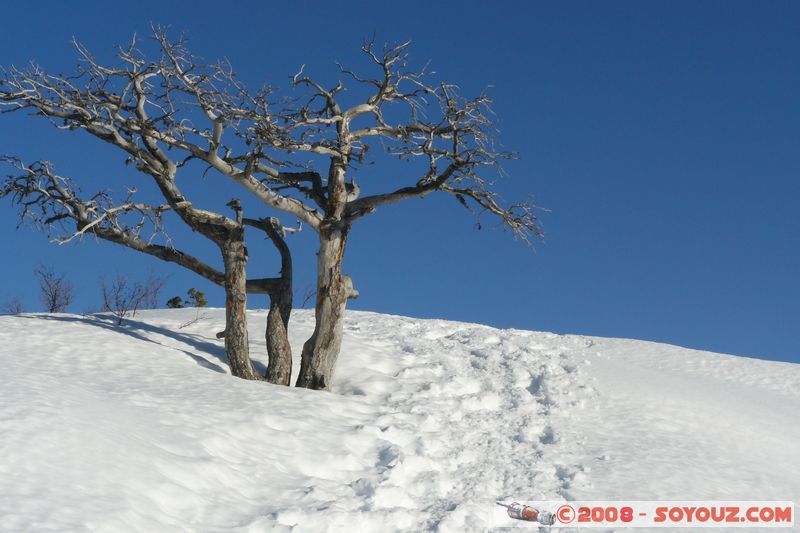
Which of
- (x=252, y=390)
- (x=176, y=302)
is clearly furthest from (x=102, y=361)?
(x=176, y=302)

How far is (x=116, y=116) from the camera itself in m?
11.9

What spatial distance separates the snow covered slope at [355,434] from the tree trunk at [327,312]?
53 centimetres

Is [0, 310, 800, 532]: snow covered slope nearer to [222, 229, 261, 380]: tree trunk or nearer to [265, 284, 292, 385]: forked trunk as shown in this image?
[222, 229, 261, 380]: tree trunk

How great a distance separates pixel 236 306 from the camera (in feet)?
40.9

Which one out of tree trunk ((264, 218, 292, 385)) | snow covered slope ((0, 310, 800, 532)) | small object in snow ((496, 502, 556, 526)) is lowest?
small object in snow ((496, 502, 556, 526))

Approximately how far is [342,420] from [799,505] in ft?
17.9

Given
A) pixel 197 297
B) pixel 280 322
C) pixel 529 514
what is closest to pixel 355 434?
pixel 529 514

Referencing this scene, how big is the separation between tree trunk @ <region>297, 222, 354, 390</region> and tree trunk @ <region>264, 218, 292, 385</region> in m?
0.30

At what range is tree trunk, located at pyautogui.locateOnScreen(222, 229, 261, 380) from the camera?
12.1 meters

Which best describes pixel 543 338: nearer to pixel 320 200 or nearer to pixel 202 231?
pixel 320 200

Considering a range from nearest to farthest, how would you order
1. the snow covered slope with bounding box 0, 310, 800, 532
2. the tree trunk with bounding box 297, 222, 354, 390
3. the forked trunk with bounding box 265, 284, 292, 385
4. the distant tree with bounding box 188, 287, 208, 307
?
1. the snow covered slope with bounding box 0, 310, 800, 532
2. the tree trunk with bounding box 297, 222, 354, 390
3. the forked trunk with bounding box 265, 284, 292, 385
4. the distant tree with bounding box 188, 287, 208, 307

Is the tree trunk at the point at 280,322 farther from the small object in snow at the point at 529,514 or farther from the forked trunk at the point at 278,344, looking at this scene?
the small object in snow at the point at 529,514

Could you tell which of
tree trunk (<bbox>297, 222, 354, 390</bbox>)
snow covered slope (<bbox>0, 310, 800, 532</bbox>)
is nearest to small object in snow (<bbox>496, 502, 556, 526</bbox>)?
snow covered slope (<bbox>0, 310, 800, 532</bbox>)

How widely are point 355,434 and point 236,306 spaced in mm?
3994
